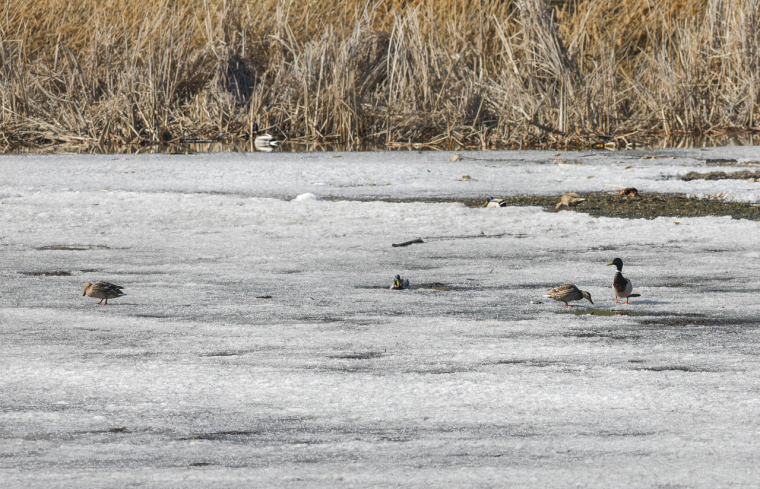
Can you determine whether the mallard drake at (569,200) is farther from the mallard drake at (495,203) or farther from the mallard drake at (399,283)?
the mallard drake at (399,283)

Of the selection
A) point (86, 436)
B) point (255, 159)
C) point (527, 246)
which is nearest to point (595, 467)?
point (86, 436)

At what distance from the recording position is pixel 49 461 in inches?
96.4

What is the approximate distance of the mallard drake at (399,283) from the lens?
15.8ft

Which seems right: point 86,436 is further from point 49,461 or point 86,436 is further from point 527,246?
point 527,246

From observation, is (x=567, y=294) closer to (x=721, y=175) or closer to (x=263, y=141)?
(x=721, y=175)

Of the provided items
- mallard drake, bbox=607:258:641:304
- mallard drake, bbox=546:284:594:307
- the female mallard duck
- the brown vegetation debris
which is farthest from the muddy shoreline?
the female mallard duck

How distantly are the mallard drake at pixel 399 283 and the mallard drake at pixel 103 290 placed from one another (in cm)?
127

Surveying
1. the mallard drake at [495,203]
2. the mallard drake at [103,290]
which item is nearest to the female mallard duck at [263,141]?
the mallard drake at [495,203]

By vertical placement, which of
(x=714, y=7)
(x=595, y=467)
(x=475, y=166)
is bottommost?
(x=595, y=467)

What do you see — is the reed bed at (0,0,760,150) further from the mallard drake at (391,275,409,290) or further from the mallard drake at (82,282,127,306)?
the mallard drake at (82,282,127,306)

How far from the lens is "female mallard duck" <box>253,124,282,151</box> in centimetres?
1258

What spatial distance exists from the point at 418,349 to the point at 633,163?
736 centimetres

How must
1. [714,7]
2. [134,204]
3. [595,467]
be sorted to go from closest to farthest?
1. [595,467]
2. [134,204]
3. [714,7]

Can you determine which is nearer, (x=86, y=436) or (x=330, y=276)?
(x=86, y=436)
